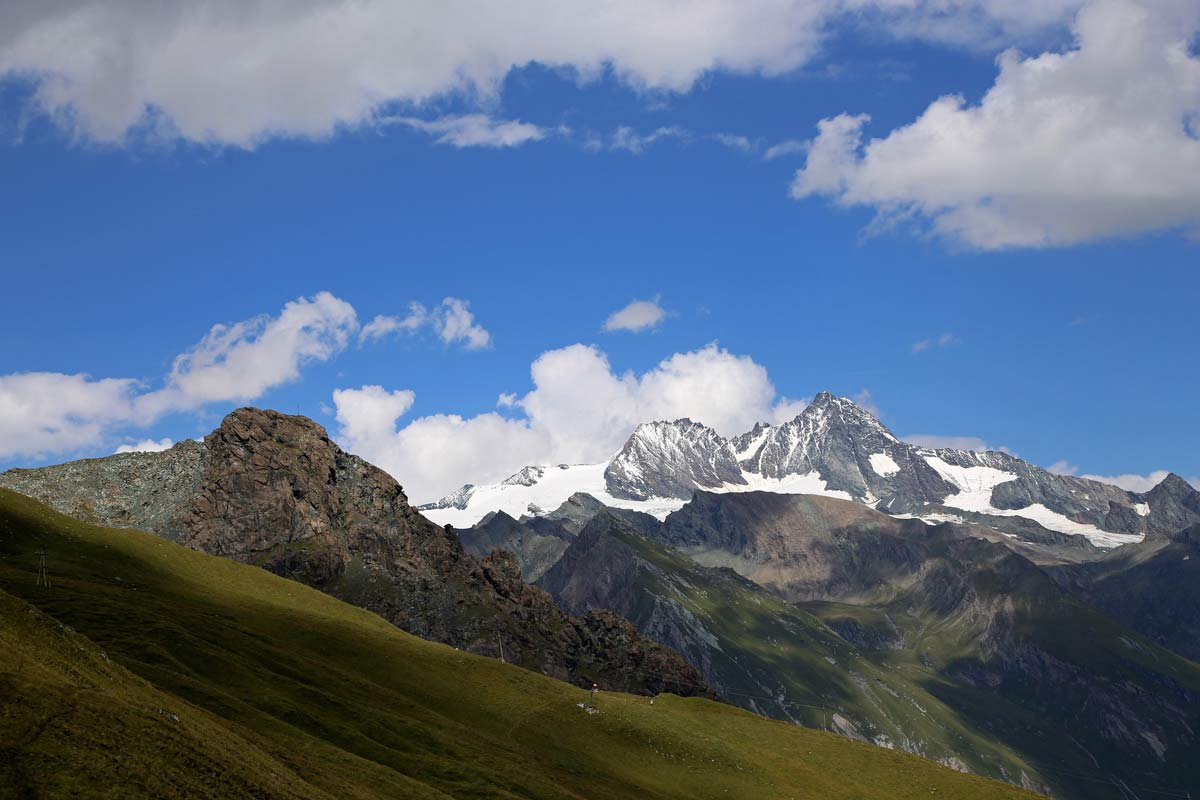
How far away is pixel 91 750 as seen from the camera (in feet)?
168

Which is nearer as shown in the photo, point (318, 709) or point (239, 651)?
point (318, 709)

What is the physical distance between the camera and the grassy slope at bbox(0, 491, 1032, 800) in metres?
54.6

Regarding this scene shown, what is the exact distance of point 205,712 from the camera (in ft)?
250

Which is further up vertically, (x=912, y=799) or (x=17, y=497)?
(x=17, y=497)

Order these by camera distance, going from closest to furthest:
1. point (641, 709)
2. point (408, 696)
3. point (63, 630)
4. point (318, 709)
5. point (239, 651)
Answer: point (63, 630) → point (318, 709) → point (239, 651) → point (408, 696) → point (641, 709)

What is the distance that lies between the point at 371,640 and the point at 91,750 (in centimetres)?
9403

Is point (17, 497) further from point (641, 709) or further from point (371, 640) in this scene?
point (641, 709)

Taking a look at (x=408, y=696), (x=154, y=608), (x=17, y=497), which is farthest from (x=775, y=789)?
(x=17, y=497)

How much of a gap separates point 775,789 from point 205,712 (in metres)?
75.2

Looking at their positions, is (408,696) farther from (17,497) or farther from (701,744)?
(17,497)

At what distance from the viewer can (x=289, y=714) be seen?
9325 centimetres

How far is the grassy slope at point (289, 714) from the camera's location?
5459 cm

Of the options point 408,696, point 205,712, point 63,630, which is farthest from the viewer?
point 408,696

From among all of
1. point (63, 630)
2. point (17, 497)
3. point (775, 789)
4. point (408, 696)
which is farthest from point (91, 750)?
point (17, 497)
